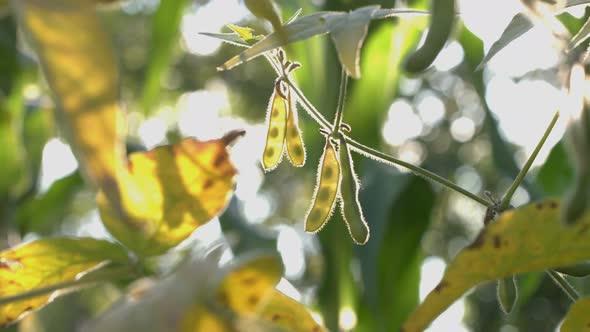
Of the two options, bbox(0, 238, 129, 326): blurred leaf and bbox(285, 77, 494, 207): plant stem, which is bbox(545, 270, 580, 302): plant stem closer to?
bbox(285, 77, 494, 207): plant stem

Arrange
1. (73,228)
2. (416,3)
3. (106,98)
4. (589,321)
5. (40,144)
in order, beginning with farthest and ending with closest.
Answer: (73,228), (40,144), (416,3), (589,321), (106,98)

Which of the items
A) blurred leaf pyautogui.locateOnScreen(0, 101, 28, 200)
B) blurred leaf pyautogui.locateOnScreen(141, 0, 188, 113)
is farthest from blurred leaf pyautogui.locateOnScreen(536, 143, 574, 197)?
blurred leaf pyautogui.locateOnScreen(0, 101, 28, 200)

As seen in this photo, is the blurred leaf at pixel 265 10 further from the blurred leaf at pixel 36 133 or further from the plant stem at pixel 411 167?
the blurred leaf at pixel 36 133

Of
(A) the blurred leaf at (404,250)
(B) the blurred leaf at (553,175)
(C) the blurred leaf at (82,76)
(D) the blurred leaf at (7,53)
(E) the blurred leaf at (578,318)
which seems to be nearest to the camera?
(C) the blurred leaf at (82,76)

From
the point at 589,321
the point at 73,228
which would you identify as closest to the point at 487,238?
the point at 589,321

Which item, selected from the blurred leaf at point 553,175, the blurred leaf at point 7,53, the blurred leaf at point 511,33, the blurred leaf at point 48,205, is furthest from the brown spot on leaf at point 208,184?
the blurred leaf at point 48,205

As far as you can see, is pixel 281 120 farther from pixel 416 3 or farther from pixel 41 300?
pixel 416 3
